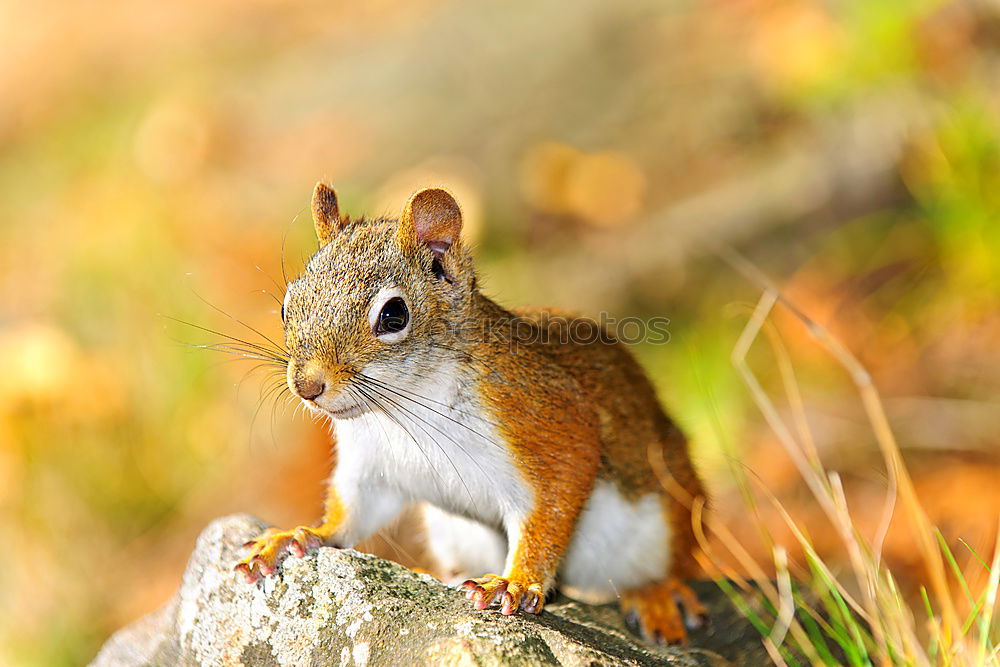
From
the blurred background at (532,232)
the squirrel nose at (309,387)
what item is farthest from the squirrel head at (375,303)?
the blurred background at (532,232)

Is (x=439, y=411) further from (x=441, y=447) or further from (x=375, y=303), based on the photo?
(x=375, y=303)

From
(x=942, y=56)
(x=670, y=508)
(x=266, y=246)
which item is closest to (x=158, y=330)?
(x=266, y=246)

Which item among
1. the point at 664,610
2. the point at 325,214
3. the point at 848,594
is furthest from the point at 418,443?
the point at 848,594

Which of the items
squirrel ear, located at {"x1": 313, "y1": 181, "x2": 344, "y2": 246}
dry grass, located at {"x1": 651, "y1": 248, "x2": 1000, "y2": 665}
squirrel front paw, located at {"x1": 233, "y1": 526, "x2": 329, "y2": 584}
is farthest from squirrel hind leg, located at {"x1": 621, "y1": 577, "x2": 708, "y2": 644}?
squirrel ear, located at {"x1": 313, "y1": 181, "x2": 344, "y2": 246}

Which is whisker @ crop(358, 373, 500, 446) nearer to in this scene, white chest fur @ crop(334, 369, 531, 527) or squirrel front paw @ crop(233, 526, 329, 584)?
white chest fur @ crop(334, 369, 531, 527)

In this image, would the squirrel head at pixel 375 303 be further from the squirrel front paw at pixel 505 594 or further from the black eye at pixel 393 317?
the squirrel front paw at pixel 505 594
